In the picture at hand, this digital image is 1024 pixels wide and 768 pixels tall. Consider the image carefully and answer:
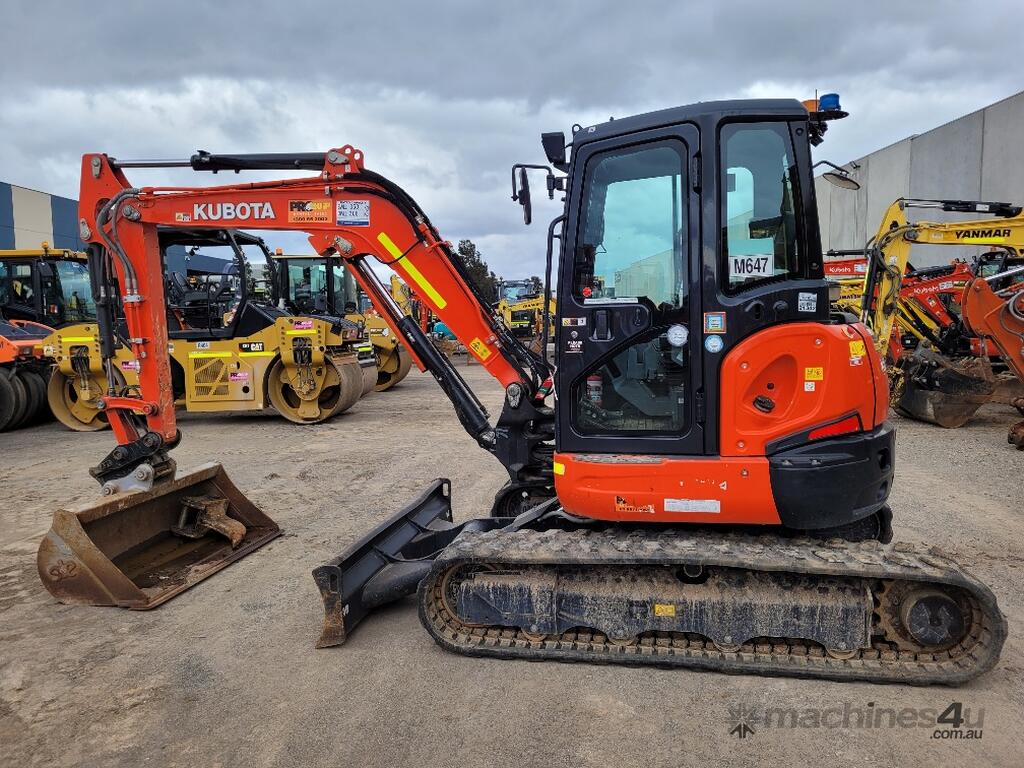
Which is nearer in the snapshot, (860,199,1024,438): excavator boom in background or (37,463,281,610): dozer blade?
(37,463,281,610): dozer blade

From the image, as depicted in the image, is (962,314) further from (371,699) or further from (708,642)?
(371,699)

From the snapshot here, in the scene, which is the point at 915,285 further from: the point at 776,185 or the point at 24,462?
the point at 24,462

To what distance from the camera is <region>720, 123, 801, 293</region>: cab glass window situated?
3.37 meters

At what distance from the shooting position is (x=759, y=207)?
340 cm

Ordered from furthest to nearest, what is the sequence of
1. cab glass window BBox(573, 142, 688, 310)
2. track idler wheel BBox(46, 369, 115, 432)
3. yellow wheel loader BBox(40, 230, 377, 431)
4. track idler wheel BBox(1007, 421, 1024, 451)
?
track idler wheel BBox(46, 369, 115, 432) < yellow wheel loader BBox(40, 230, 377, 431) < track idler wheel BBox(1007, 421, 1024, 451) < cab glass window BBox(573, 142, 688, 310)

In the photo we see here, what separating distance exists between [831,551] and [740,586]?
0.47m

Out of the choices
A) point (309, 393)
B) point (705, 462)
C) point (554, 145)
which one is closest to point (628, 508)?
point (705, 462)

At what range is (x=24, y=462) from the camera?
8.41 metres

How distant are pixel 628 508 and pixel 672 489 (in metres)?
0.24

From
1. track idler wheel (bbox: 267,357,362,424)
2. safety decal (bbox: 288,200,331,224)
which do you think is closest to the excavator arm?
safety decal (bbox: 288,200,331,224)

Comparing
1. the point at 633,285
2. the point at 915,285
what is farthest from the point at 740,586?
the point at 915,285

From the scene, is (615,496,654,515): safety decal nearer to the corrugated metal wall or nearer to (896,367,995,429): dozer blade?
(896,367,995,429): dozer blade

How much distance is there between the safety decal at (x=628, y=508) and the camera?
3.48 meters

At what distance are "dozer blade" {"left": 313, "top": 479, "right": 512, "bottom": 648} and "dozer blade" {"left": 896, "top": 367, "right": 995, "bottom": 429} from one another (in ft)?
27.1
